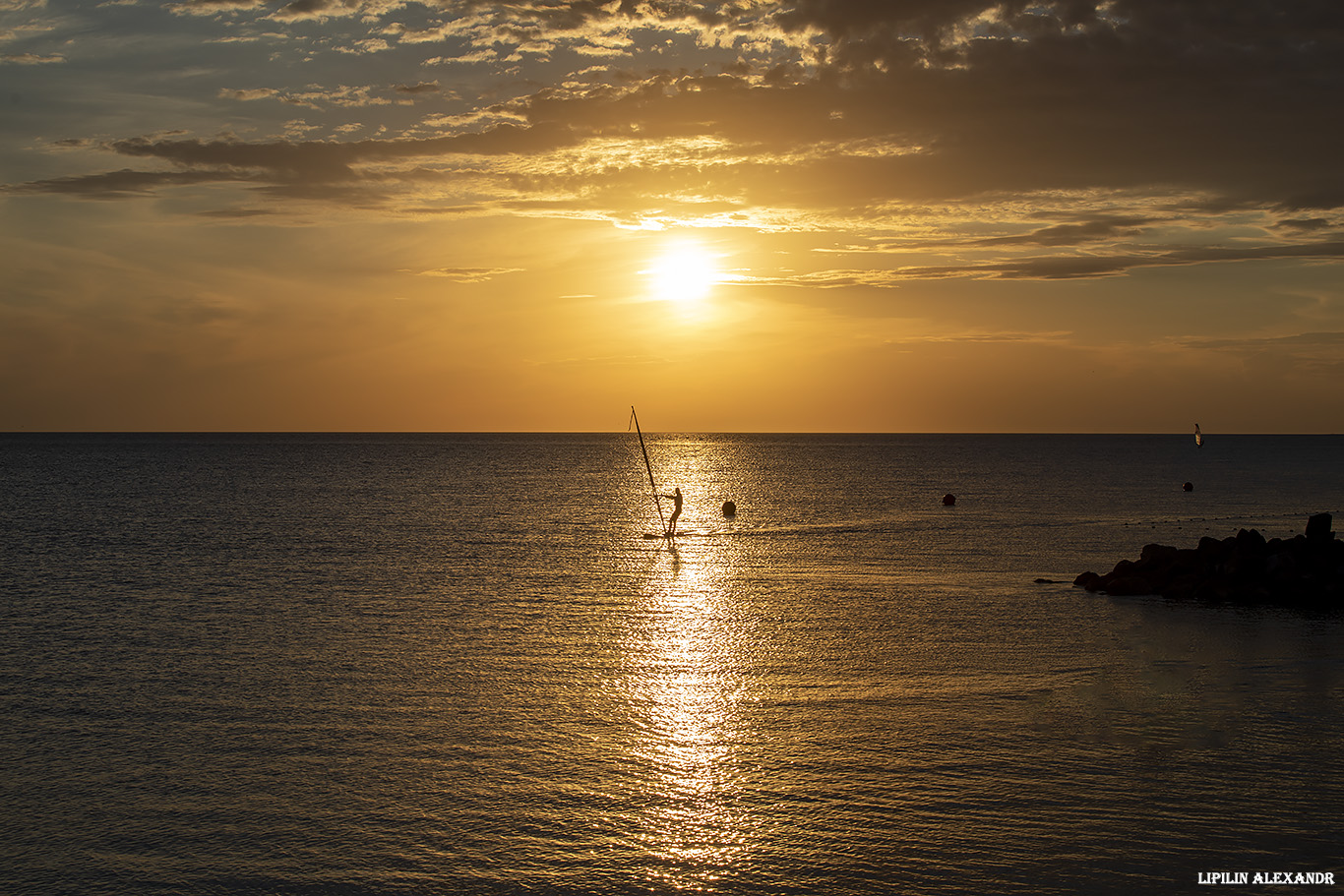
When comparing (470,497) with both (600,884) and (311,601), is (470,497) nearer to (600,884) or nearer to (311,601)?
(311,601)

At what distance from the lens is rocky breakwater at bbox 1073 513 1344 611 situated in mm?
24766

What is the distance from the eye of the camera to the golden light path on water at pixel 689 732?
9.84m

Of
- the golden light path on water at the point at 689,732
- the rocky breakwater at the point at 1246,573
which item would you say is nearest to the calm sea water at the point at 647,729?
the golden light path on water at the point at 689,732

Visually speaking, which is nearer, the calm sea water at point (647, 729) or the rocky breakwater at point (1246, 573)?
the calm sea water at point (647, 729)

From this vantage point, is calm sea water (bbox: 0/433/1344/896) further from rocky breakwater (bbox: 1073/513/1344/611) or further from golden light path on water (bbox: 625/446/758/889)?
rocky breakwater (bbox: 1073/513/1344/611)

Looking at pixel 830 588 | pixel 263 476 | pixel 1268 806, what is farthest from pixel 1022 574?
pixel 263 476

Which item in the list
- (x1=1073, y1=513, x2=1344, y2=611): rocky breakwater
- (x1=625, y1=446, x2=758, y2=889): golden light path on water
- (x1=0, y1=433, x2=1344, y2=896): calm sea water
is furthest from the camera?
(x1=1073, y1=513, x2=1344, y2=611): rocky breakwater

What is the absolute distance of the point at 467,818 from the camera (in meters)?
10.6

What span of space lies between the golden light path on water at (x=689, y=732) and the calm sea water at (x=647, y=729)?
66mm

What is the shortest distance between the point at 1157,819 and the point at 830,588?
55.6 ft

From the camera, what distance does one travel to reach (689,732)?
1382 cm

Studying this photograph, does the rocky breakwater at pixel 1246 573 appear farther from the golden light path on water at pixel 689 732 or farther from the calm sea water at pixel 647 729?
the golden light path on water at pixel 689 732

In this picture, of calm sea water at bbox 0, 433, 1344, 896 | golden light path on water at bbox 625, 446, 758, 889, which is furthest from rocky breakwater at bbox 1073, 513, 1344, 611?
golden light path on water at bbox 625, 446, 758, 889

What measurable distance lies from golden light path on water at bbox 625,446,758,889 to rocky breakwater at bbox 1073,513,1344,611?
11.5 metres
